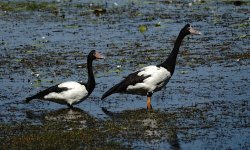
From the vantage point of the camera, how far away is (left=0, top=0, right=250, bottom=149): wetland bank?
12305 mm

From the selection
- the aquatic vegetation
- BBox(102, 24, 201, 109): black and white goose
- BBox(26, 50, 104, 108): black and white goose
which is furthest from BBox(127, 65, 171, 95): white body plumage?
the aquatic vegetation

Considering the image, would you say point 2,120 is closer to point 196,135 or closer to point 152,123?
point 152,123

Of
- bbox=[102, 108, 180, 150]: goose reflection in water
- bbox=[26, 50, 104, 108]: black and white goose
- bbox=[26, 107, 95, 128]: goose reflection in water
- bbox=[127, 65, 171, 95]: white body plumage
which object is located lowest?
bbox=[26, 107, 95, 128]: goose reflection in water

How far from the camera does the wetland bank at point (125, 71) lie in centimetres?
1230

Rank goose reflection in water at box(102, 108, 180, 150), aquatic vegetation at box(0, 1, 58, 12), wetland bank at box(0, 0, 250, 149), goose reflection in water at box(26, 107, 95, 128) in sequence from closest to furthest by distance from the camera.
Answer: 1. goose reflection in water at box(102, 108, 180, 150)
2. wetland bank at box(0, 0, 250, 149)
3. goose reflection in water at box(26, 107, 95, 128)
4. aquatic vegetation at box(0, 1, 58, 12)

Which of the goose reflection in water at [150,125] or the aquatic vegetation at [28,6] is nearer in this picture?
the goose reflection in water at [150,125]

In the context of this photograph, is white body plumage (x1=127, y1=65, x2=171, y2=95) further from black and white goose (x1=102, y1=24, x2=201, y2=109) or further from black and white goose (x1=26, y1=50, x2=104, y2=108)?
black and white goose (x1=26, y1=50, x2=104, y2=108)

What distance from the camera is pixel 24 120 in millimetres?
13844

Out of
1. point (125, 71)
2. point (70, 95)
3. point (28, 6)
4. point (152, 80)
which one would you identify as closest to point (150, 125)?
point (152, 80)

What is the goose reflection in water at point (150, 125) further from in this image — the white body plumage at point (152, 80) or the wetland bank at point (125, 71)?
the white body plumage at point (152, 80)

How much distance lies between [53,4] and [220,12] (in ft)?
27.8

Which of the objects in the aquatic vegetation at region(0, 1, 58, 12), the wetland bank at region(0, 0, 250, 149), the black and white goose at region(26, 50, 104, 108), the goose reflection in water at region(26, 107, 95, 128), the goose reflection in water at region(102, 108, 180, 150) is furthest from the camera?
the aquatic vegetation at region(0, 1, 58, 12)

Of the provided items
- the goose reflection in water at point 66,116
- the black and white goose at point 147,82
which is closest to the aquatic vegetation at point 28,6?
the black and white goose at point 147,82

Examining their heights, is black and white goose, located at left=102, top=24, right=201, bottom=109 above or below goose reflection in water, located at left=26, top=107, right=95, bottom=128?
above
